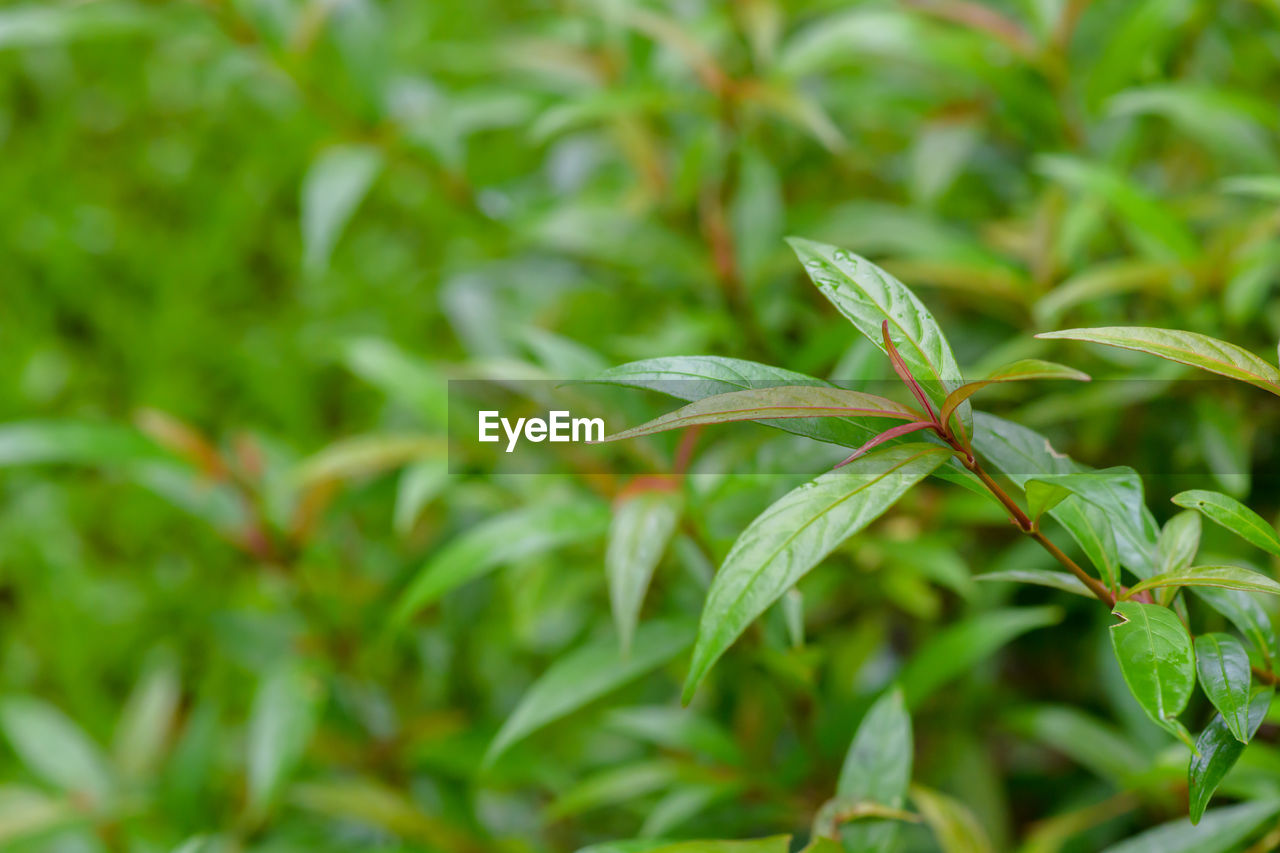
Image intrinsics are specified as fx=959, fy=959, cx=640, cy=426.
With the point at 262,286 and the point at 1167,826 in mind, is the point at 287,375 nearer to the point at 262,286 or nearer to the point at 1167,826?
the point at 262,286

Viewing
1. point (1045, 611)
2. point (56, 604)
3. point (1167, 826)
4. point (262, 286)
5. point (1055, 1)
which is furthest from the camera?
point (262, 286)

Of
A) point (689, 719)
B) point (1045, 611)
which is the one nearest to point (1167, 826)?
point (1045, 611)

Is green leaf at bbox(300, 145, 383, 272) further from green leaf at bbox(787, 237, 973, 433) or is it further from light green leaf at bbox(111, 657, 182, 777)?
green leaf at bbox(787, 237, 973, 433)

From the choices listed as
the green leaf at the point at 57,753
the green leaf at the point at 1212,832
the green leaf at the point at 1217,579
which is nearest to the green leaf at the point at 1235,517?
the green leaf at the point at 1217,579

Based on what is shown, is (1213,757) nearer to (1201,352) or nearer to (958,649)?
(1201,352)

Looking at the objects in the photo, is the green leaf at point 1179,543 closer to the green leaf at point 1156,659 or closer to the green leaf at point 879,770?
the green leaf at point 1156,659
